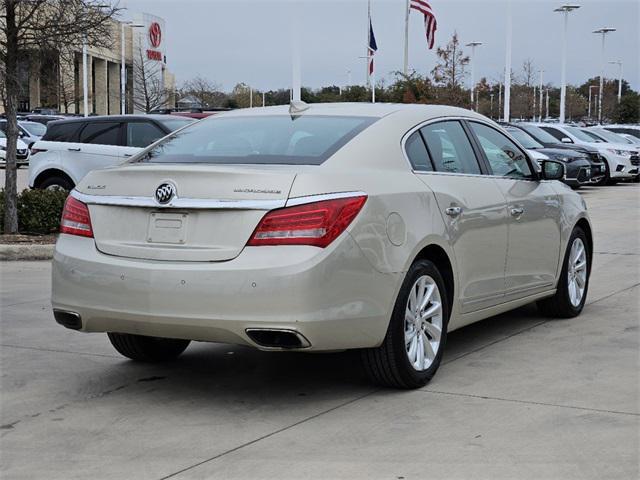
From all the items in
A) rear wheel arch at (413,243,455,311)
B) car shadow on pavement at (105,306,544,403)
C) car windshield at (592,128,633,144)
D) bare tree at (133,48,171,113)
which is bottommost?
car shadow on pavement at (105,306,544,403)

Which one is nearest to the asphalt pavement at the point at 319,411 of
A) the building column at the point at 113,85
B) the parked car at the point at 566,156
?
the parked car at the point at 566,156

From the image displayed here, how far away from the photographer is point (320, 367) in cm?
632

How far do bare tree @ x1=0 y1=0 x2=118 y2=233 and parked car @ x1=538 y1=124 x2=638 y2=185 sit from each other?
1760 centimetres

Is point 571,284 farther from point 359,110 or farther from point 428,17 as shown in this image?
point 428,17

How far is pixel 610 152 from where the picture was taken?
28.5 meters

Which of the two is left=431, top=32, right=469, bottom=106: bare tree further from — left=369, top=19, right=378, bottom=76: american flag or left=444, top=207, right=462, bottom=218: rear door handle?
left=444, top=207, right=462, bottom=218: rear door handle

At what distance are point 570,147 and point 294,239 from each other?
2213cm

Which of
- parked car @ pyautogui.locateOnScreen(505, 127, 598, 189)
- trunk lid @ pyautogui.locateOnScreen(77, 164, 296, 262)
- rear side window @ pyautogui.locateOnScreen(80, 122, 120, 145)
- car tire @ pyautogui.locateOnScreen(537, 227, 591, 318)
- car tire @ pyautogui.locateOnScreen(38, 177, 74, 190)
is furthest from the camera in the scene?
parked car @ pyautogui.locateOnScreen(505, 127, 598, 189)

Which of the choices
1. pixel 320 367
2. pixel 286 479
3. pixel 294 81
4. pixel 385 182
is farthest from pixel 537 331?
pixel 294 81

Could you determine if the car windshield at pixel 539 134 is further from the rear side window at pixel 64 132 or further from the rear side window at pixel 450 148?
the rear side window at pixel 450 148

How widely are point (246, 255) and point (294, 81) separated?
49.9ft

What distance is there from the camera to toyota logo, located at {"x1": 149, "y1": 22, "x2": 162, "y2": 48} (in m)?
80.7

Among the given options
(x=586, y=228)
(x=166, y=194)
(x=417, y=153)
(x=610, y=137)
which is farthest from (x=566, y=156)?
(x=166, y=194)

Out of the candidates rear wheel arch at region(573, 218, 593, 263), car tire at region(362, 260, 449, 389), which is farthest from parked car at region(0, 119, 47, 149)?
car tire at region(362, 260, 449, 389)
